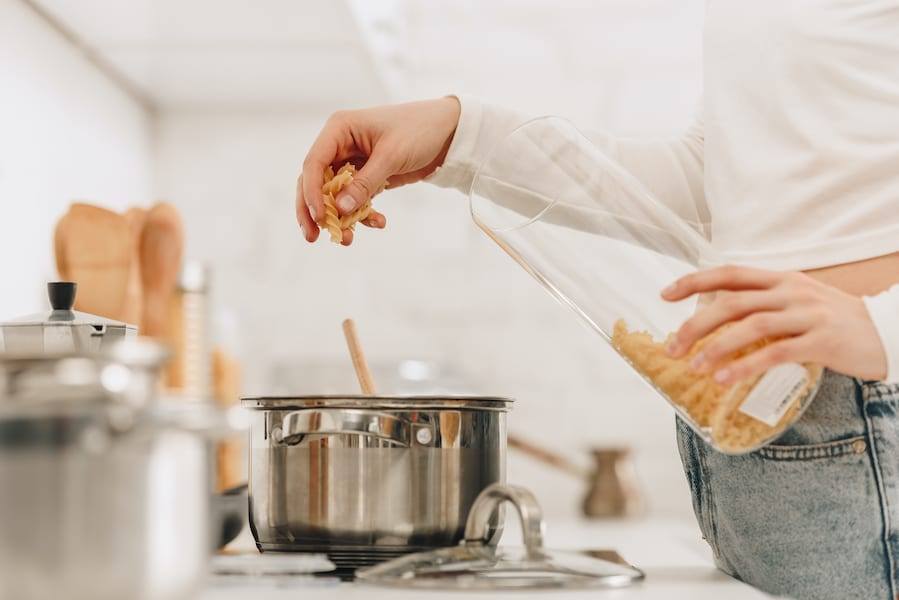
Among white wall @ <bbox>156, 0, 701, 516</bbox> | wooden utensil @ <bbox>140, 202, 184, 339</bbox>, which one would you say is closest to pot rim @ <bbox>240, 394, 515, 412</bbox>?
wooden utensil @ <bbox>140, 202, 184, 339</bbox>

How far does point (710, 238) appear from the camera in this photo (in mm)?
950

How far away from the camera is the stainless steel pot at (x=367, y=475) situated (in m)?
0.73

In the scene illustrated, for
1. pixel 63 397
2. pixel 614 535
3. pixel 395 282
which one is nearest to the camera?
pixel 63 397

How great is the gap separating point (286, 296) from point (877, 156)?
1.36 m

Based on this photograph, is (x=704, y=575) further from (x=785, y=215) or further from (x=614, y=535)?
(x=614, y=535)

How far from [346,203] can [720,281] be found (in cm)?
32

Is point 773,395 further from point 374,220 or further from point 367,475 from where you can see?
point 374,220

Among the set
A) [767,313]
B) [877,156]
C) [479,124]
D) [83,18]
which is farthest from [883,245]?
[83,18]

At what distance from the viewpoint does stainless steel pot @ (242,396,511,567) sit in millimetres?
732

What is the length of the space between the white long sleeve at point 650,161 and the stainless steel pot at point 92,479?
55 centimetres

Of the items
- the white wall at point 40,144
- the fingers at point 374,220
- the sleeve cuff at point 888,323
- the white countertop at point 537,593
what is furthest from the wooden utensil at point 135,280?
the sleeve cuff at point 888,323

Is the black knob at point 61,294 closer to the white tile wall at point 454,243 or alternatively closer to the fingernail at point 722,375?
the fingernail at point 722,375

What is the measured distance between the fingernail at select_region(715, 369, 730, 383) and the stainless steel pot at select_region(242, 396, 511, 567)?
7.1 inches

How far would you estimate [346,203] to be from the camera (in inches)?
34.5
